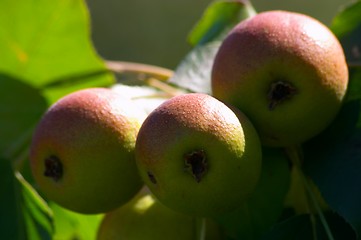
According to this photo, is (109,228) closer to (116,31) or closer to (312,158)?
(312,158)

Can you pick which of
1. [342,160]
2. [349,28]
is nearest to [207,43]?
[349,28]

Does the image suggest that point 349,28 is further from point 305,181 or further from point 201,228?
point 201,228

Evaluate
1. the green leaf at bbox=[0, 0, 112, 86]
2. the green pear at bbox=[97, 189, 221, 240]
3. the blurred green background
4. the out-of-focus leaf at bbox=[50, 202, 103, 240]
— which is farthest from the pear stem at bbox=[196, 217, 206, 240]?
the blurred green background

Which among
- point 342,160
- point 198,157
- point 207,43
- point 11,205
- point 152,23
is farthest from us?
point 152,23

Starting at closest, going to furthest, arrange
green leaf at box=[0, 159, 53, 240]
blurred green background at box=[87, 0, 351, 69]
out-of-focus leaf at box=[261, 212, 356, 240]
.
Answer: out-of-focus leaf at box=[261, 212, 356, 240] → green leaf at box=[0, 159, 53, 240] → blurred green background at box=[87, 0, 351, 69]

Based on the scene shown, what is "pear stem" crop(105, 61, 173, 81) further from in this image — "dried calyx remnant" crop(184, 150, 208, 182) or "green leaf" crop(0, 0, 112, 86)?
"dried calyx remnant" crop(184, 150, 208, 182)

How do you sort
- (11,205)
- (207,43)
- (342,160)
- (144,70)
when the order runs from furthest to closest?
(144,70) < (207,43) < (11,205) < (342,160)
